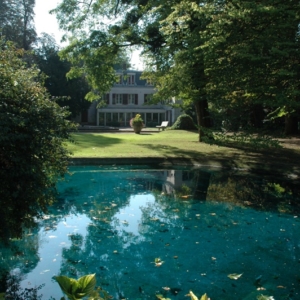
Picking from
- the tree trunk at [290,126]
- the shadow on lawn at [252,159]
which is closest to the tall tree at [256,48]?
the shadow on lawn at [252,159]

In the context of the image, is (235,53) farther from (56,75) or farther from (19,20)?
(19,20)

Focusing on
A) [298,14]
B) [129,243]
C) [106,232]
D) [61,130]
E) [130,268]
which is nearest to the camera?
[61,130]

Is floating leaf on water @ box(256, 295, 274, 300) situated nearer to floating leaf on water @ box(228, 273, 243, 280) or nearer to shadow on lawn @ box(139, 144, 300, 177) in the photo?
floating leaf on water @ box(228, 273, 243, 280)

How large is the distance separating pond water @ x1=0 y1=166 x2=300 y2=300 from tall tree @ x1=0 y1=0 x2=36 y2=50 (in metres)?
31.9

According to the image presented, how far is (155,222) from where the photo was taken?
740cm

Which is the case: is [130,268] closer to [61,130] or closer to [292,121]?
[61,130]

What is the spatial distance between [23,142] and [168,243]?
308 centimetres

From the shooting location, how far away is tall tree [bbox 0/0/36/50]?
37.4m

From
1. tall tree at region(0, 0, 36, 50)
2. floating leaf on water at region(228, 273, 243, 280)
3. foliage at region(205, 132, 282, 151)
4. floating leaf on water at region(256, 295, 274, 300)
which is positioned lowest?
floating leaf on water at region(228, 273, 243, 280)

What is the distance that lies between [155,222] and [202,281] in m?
2.78

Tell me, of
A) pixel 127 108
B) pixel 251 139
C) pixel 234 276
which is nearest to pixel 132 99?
pixel 127 108

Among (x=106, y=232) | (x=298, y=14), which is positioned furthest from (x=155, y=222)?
(x=298, y=14)

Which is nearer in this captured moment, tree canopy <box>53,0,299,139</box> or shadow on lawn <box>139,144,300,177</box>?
tree canopy <box>53,0,299,139</box>

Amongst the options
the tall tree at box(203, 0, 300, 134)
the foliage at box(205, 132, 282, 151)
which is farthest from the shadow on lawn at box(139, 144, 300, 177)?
the tall tree at box(203, 0, 300, 134)
